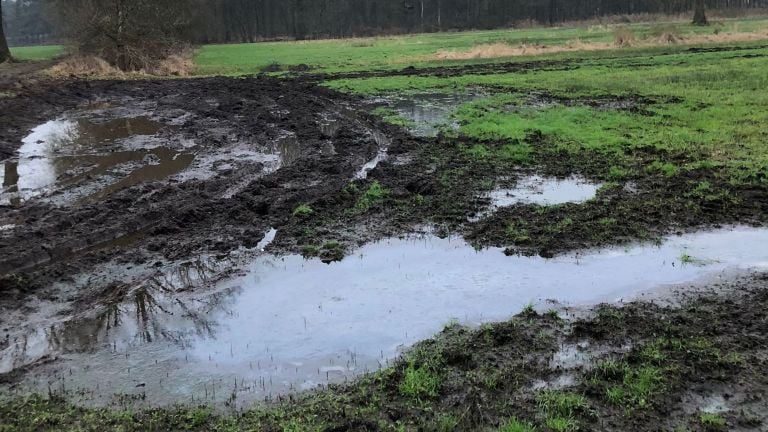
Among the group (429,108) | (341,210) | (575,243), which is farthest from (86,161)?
(575,243)

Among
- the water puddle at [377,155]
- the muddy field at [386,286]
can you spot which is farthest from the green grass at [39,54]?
the muddy field at [386,286]

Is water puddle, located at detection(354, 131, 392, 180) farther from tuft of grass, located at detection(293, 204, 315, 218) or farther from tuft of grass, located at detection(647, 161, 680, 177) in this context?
tuft of grass, located at detection(647, 161, 680, 177)

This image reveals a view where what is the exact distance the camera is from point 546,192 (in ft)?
32.8

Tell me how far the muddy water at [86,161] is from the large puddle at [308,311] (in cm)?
502

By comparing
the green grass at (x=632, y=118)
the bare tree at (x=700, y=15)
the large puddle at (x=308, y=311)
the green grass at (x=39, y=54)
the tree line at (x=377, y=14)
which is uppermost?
the tree line at (x=377, y=14)

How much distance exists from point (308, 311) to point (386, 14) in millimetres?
94826

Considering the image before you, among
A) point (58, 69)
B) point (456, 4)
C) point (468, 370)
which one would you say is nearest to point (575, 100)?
point (468, 370)

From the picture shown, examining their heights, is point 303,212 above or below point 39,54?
below

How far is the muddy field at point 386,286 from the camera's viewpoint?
4746mm

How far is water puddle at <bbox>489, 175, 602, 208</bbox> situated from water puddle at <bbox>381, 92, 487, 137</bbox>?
15.6 feet

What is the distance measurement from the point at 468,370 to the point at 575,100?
51.6 feet

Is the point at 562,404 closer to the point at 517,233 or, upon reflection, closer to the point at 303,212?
the point at 517,233

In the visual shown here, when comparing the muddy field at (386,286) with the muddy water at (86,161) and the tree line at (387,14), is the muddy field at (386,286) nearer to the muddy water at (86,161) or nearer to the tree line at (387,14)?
the muddy water at (86,161)

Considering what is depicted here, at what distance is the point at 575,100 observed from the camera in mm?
18859
